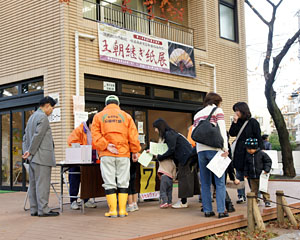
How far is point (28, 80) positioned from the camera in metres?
11.7

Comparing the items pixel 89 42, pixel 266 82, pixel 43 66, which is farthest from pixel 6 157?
pixel 266 82

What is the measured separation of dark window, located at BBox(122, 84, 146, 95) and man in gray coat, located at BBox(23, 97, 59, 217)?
207 inches

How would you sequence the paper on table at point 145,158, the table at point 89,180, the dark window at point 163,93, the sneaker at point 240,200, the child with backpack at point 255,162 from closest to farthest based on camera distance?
the table at point 89,180 < the child with backpack at point 255,162 < the paper on table at point 145,158 < the sneaker at point 240,200 < the dark window at point 163,93

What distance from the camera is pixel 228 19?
1661cm

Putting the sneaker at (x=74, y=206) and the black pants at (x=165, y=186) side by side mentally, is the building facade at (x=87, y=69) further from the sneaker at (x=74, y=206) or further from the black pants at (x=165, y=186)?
the black pants at (x=165, y=186)

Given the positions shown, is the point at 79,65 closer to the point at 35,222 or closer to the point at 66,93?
→ the point at 66,93

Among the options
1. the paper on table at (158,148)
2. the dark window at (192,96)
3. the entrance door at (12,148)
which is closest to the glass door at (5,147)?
the entrance door at (12,148)

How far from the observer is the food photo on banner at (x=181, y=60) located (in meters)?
13.5

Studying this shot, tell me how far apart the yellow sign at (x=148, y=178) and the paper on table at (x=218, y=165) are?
83.4 inches

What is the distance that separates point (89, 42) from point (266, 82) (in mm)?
8650

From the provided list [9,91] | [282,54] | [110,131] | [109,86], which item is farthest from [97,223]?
[282,54]

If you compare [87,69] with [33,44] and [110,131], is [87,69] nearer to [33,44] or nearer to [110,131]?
[33,44]

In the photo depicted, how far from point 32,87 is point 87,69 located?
5.95 ft

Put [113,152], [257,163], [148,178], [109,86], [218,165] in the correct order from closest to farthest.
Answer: [218,165] < [113,152] < [257,163] < [148,178] < [109,86]
